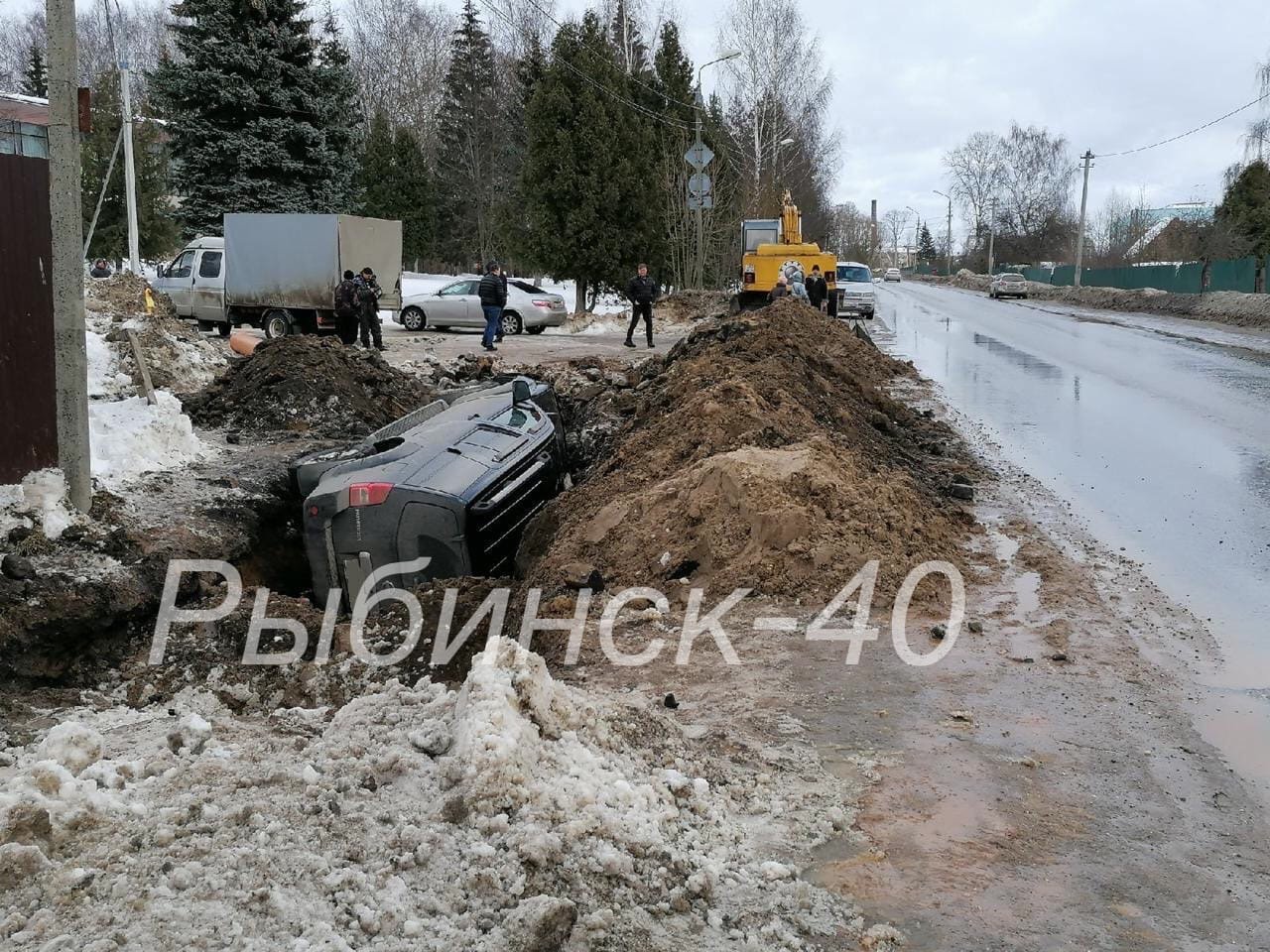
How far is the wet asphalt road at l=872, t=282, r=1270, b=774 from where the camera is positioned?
6621mm

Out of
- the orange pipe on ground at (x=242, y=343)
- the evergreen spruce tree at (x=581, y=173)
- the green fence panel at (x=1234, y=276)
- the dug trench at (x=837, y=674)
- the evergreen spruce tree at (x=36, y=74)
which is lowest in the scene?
the dug trench at (x=837, y=674)

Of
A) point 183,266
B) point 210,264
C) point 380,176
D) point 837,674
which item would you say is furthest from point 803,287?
point 380,176

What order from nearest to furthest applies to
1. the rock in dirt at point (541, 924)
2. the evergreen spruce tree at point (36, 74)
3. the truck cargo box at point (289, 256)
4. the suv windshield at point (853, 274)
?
the rock in dirt at point (541, 924) < the truck cargo box at point (289, 256) < the suv windshield at point (853, 274) < the evergreen spruce tree at point (36, 74)

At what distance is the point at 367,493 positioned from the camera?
709 centimetres

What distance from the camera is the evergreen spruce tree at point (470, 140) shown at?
167 ft

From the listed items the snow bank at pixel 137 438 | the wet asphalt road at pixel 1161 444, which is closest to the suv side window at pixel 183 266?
the snow bank at pixel 137 438

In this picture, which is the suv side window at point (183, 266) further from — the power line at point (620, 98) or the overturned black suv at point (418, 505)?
the overturned black suv at point (418, 505)

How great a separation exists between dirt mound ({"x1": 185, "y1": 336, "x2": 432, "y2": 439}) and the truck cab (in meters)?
8.93

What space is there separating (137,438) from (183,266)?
1548cm

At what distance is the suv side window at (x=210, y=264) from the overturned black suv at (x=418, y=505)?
701 inches

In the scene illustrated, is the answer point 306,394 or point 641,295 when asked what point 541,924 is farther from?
point 641,295

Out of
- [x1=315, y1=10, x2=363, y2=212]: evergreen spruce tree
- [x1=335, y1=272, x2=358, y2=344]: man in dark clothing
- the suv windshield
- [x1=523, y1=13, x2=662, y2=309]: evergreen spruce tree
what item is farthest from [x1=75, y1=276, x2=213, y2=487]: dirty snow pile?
the suv windshield

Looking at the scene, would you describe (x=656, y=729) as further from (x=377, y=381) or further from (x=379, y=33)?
(x=379, y=33)

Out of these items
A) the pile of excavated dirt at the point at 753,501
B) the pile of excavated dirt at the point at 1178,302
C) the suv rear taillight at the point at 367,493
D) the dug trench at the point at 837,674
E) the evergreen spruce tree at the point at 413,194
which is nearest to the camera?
the dug trench at the point at 837,674
